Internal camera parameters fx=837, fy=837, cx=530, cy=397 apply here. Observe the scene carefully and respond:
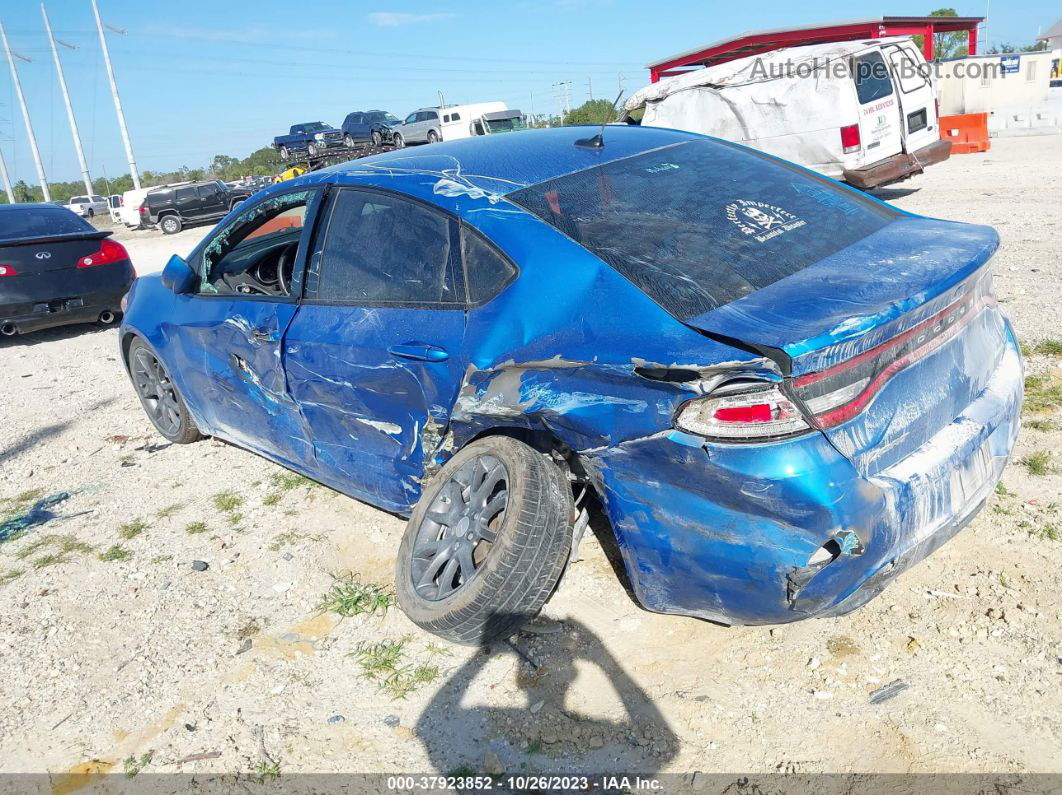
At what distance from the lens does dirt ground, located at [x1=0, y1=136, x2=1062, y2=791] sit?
2.42 m

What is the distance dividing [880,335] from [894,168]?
10.5 m

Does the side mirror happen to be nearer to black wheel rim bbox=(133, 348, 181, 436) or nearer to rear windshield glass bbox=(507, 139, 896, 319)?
black wheel rim bbox=(133, 348, 181, 436)

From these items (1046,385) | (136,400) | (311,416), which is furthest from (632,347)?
(136,400)

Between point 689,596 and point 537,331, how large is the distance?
0.95 metres

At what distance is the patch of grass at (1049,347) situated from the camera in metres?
4.88

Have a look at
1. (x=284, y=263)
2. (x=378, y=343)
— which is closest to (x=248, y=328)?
(x=284, y=263)

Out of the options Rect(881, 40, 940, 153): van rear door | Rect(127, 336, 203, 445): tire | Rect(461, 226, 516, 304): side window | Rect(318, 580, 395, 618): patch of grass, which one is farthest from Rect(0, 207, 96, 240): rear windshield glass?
Rect(881, 40, 940, 153): van rear door

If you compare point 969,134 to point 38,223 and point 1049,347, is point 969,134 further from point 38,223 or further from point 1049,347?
point 38,223

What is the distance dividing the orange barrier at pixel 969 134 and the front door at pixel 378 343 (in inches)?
668

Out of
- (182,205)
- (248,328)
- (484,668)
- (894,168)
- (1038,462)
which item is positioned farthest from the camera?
(182,205)

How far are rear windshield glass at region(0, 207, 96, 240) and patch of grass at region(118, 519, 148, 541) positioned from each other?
5.81 metres

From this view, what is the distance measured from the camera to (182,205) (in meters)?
25.1

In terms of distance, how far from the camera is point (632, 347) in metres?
2.43

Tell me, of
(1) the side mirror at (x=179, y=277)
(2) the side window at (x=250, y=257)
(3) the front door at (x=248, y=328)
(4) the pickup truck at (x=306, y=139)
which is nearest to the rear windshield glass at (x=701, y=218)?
(3) the front door at (x=248, y=328)
